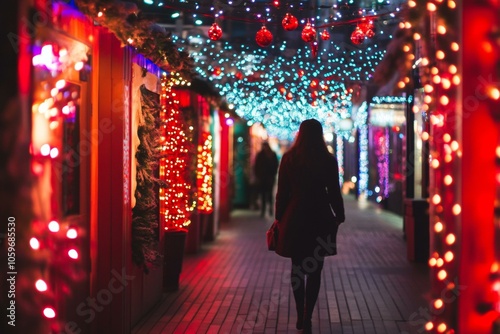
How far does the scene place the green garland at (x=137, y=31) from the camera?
5985 mm

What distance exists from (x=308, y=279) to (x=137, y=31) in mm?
2730

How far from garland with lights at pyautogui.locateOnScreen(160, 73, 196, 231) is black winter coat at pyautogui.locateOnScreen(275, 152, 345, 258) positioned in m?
2.47

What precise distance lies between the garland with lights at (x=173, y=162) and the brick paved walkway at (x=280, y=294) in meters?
0.96

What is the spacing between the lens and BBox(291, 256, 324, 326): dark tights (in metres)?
7.20

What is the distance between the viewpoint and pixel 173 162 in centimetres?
1013

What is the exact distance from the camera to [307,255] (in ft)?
23.5

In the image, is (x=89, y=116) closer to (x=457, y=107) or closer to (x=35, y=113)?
(x=35, y=113)

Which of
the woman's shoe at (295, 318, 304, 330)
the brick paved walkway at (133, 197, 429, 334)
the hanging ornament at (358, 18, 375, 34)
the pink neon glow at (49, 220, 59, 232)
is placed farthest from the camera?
the hanging ornament at (358, 18, 375, 34)

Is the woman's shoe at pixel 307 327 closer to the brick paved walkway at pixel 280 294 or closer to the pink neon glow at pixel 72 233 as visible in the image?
the brick paved walkway at pixel 280 294

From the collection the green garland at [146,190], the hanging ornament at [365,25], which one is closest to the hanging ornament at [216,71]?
the hanging ornament at [365,25]

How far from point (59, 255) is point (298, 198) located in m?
2.41

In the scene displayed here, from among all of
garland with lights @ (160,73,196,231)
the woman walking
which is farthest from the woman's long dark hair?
garland with lights @ (160,73,196,231)

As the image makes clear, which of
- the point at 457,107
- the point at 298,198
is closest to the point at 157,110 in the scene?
the point at 298,198

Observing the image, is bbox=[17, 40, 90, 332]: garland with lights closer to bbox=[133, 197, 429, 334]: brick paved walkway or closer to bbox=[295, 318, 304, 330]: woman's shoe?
bbox=[133, 197, 429, 334]: brick paved walkway
